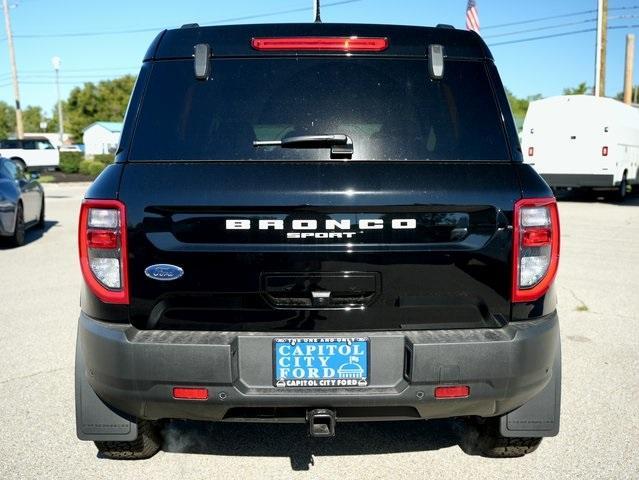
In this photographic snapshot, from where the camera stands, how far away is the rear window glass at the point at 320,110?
9.30 ft

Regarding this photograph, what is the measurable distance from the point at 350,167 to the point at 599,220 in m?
14.4

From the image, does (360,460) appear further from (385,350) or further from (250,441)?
(385,350)

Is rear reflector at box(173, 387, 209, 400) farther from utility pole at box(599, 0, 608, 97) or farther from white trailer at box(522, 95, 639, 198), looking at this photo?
utility pole at box(599, 0, 608, 97)

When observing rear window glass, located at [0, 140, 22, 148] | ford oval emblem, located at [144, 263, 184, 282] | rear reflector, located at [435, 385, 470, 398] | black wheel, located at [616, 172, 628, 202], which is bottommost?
black wheel, located at [616, 172, 628, 202]

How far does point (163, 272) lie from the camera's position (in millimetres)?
2682

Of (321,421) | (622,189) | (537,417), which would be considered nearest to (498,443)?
(537,417)

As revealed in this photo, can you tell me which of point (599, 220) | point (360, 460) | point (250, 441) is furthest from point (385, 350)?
point (599, 220)

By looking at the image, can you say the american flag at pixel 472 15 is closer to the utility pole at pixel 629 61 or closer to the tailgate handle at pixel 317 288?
the tailgate handle at pixel 317 288

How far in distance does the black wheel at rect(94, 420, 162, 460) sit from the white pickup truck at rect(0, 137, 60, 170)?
114ft

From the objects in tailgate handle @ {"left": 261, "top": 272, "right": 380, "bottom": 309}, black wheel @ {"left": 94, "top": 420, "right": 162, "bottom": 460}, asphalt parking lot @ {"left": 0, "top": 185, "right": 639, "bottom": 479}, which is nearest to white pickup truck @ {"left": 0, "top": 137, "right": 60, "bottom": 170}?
asphalt parking lot @ {"left": 0, "top": 185, "right": 639, "bottom": 479}

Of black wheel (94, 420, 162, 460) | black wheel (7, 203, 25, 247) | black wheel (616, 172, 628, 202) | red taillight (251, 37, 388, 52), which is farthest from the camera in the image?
black wheel (616, 172, 628, 202)

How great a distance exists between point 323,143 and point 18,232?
10.1m

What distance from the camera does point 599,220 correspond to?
15648 mm

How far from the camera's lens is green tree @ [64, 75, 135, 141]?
88.5 meters
